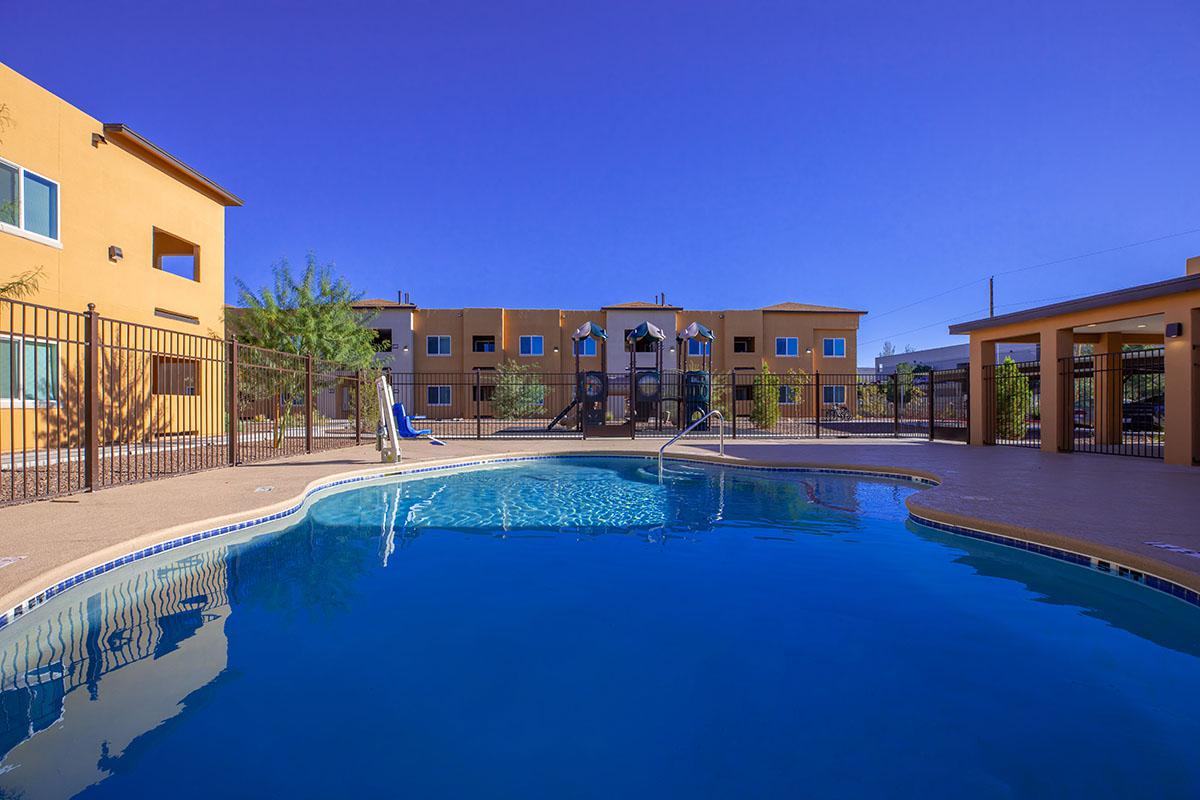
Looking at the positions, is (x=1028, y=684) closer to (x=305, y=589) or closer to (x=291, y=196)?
(x=305, y=589)

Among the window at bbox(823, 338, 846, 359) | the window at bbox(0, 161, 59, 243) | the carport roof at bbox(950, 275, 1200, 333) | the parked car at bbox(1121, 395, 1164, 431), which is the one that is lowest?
the parked car at bbox(1121, 395, 1164, 431)

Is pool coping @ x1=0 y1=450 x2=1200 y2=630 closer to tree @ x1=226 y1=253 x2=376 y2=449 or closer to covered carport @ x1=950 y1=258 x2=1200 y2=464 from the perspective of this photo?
covered carport @ x1=950 y1=258 x2=1200 y2=464

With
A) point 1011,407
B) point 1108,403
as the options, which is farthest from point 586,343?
point 1108,403

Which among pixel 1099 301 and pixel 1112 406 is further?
pixel 1112 406

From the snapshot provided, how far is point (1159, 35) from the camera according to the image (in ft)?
35.4

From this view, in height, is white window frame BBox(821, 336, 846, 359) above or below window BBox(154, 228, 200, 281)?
below

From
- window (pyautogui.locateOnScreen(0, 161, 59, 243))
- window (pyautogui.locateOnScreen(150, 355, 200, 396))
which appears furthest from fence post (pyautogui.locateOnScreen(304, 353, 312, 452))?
window (pyautogui.locateOnScreen(0, 161, 59, 243))

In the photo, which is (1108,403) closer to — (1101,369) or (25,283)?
(1101,369)

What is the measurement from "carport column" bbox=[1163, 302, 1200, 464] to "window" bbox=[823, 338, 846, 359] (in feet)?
72.8

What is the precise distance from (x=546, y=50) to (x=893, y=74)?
7665 mm

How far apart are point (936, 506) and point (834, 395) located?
88.2ft

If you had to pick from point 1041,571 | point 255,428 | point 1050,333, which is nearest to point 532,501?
point 1041,571

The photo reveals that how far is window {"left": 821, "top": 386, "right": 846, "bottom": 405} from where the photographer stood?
30.9 meters

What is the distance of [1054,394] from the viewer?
1163 centimetres
